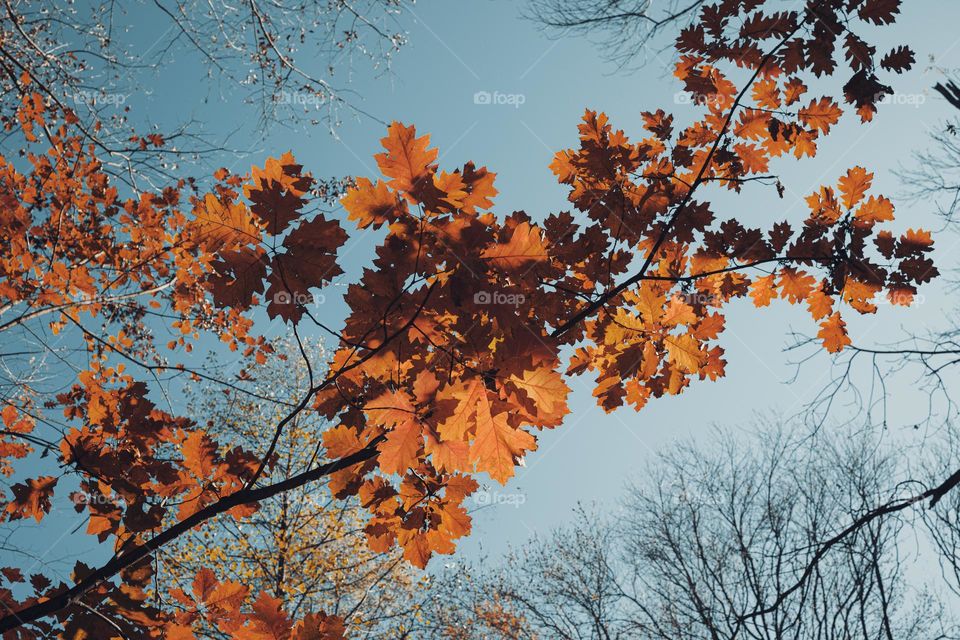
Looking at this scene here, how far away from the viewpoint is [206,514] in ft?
5.25

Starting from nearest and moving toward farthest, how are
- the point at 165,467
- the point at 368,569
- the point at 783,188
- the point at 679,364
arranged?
the point at 679,364 < the point at 165,467 < the point at 783,188 < the point at 368,569

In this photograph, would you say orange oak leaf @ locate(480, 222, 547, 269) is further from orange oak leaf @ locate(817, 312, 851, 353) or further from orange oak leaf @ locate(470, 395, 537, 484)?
orange oak leaf @ locate(817, 312, 851, 353)

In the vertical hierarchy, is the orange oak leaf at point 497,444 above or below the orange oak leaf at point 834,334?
below

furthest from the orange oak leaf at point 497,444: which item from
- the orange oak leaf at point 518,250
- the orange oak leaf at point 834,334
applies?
the orange oak leaf at point 834,334

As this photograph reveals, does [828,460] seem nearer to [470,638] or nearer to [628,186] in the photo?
[470,638]

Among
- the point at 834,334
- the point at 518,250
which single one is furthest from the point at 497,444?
the point at 834,334

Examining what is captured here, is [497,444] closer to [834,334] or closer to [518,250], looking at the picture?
[518,250]

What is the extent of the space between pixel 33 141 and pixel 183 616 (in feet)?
18.4

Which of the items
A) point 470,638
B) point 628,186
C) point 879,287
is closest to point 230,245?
point 628,186

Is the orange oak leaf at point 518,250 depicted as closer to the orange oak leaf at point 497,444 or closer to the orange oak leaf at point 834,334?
the orange oak leaf at point 497,444

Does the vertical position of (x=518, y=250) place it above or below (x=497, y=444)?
above

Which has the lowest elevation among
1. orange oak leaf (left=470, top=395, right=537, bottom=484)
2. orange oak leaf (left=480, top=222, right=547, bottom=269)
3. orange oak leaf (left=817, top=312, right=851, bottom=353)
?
orange oak leaf (left=470, top=395, right=537, bottom=484)

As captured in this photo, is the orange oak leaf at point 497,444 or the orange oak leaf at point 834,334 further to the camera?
the orange oak leaf at point 834,334

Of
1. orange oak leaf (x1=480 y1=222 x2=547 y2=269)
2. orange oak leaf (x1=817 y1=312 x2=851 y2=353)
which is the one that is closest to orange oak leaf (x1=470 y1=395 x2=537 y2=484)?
orange oak leaf (x1=480 y1=222 x2=547 y2=269)
